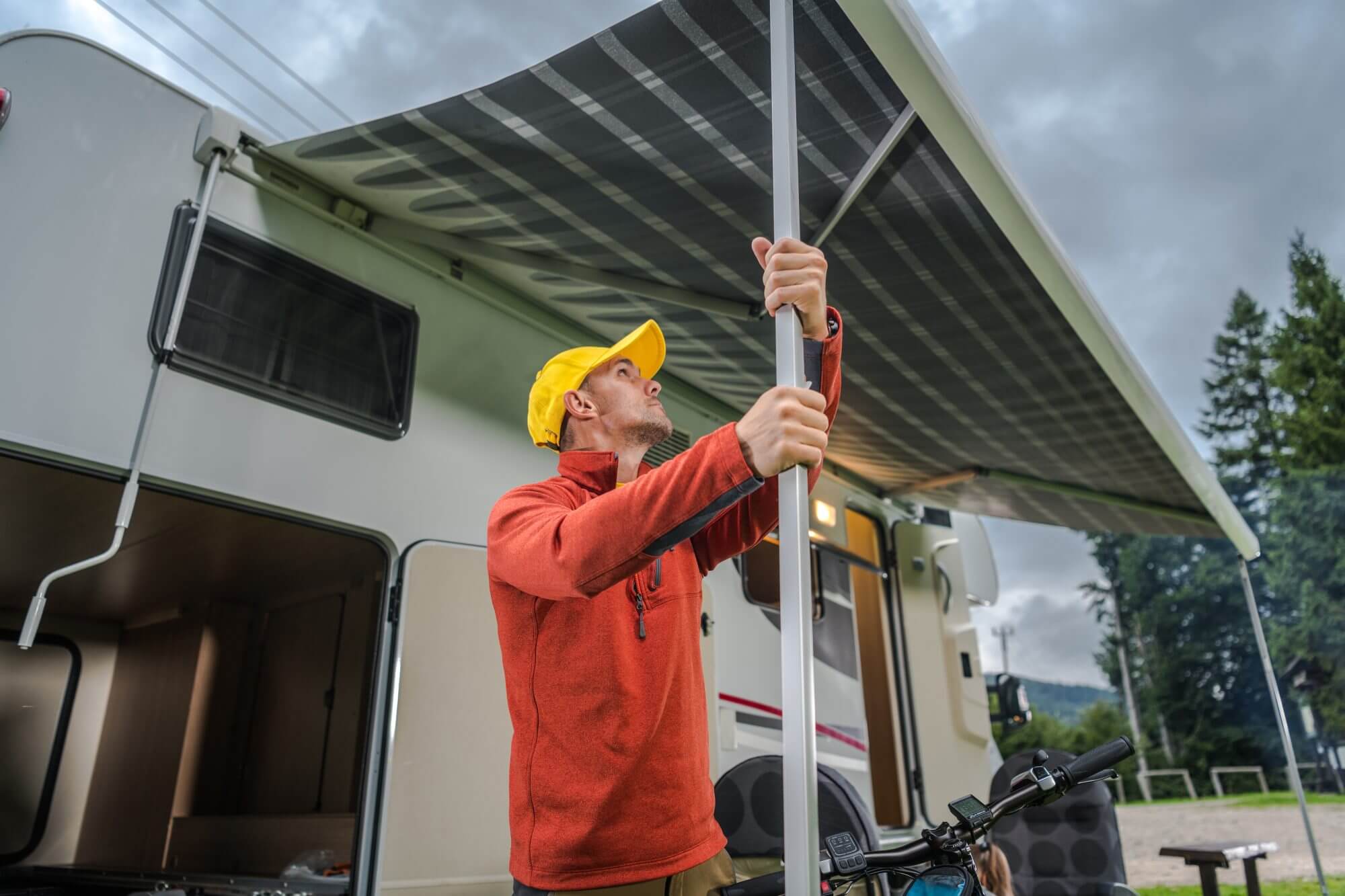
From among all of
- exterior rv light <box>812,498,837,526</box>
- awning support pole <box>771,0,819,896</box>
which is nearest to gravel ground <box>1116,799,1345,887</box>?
exterior rv light <box>812,498,837,526</box>

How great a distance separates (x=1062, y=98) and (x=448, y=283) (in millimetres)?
65890

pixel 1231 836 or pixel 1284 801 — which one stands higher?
pixel 1284 801

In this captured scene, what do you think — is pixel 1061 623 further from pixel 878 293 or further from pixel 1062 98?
pixel 878 293

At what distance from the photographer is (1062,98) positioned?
58062 mm

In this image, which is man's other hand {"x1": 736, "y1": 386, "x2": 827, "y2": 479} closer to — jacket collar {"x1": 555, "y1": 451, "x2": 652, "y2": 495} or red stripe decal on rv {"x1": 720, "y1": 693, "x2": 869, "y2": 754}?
jacket collar {"x1": 555, "y1": 451, "x2": 652, "y2": 495}

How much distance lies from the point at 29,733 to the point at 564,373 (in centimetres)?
442

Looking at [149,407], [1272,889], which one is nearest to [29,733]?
[149,407]

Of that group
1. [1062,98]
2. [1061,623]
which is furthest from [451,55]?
[1061,623]

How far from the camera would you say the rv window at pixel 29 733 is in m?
4.21

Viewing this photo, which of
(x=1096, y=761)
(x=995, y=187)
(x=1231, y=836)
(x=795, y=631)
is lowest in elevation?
(x=1231, y=836)

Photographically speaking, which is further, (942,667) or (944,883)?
(942,667)

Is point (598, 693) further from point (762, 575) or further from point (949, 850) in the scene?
point (762, 575)

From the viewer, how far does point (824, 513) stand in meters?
4.05

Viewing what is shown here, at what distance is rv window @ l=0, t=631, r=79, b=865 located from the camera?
4211 mm
